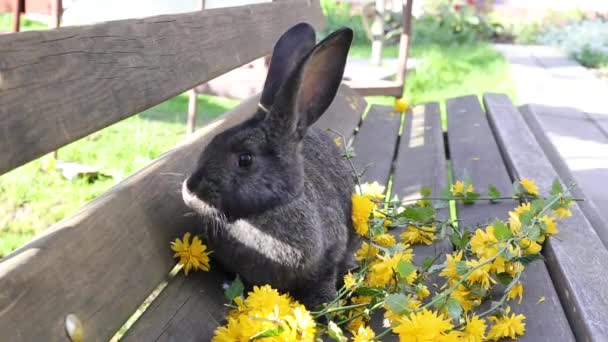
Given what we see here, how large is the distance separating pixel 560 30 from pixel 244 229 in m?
13.6

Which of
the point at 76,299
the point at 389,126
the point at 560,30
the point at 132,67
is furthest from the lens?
the point at 560,30

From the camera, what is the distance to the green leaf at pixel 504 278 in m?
2.21

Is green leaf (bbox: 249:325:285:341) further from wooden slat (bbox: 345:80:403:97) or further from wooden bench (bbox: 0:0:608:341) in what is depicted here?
wooden slat (bbox: 345:80:403:97)

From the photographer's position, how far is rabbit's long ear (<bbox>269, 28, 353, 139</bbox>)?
2182mm

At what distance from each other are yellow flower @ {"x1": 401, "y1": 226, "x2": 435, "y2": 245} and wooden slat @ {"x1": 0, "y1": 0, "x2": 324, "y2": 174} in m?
1.03

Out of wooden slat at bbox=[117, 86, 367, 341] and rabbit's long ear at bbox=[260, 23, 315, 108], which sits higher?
rabbit's long ear at bbox=[260, 23, 315, 108]

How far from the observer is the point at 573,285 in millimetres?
2223

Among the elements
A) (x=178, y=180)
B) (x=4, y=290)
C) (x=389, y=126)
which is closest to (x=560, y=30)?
(x=389, y=126)

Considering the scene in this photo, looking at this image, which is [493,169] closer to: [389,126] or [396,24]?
[389,126]

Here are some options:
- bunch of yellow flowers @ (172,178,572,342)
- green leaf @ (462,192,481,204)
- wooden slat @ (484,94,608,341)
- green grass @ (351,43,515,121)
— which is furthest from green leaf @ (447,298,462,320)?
green grass @ (351,43,515,121)

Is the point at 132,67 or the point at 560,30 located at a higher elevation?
the point at 132,67

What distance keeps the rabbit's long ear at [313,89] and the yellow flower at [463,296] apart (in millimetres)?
725

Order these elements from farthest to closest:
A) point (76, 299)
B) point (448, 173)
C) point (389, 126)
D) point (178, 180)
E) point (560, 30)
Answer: point (560, 30) → point (389, 126) → point (448, 173) → point (178, 180) → point (76, 299)

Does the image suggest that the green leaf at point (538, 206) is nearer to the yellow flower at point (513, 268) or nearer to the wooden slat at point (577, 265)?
the wooden slat at point (577, 265)
